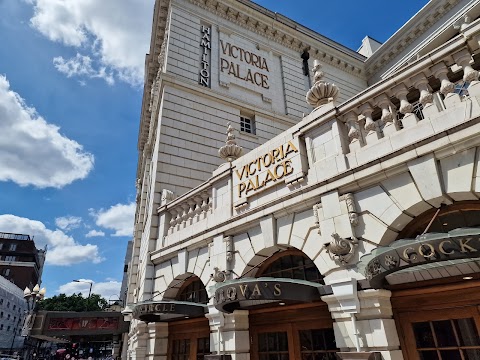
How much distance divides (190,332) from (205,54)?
13.9 m

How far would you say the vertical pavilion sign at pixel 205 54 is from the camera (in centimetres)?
1683

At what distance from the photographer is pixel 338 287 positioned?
19.7 feet

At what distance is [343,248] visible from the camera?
6.08m

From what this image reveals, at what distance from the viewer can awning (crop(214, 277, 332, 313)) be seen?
19.9 feet

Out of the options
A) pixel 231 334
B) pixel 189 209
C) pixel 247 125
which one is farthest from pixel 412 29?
pixel 231 334

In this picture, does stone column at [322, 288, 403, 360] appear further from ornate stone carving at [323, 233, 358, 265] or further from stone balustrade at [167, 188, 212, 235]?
stone balustrade at [167, 188, 212, 235]

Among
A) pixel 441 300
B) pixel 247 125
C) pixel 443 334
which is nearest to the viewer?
pixel 443 334

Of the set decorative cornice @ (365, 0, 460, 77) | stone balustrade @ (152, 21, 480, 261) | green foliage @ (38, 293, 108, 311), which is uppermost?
decorative cornice @ (365, 0, 460, 77)

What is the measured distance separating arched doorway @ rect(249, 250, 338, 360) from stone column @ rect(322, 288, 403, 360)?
2.64 feet

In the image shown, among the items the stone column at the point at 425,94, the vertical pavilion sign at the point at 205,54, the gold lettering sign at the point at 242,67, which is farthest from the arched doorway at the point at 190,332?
the gold lettering sign at the point at 242,67

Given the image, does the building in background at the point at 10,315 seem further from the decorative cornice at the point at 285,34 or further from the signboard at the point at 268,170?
the signboard at the point at 268,170

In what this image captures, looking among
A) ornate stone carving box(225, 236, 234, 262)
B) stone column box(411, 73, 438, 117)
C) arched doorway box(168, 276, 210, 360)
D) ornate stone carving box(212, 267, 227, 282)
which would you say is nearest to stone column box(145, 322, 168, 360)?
arched doorway box(168, 276, 210, 360)

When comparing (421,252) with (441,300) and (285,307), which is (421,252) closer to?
(441,300)

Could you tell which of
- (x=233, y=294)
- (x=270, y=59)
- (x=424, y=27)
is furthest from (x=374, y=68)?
(x=233, y=294)
